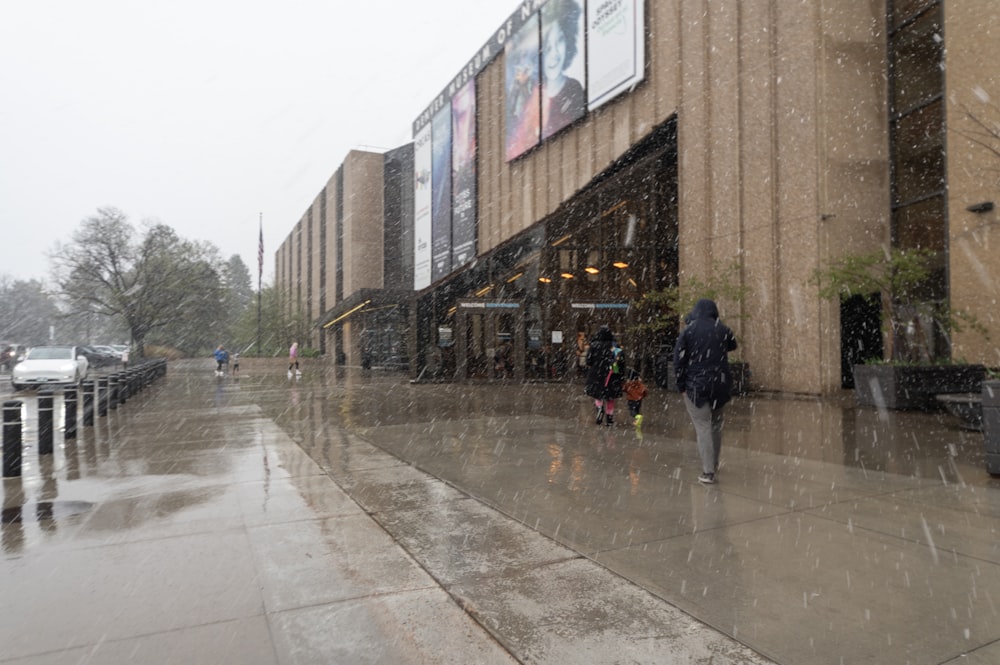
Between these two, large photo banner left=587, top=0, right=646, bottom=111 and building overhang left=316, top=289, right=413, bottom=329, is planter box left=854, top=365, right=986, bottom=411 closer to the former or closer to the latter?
large photo banner left=587, top=0, right=646, bottom=111

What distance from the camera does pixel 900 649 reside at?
279 centimetres

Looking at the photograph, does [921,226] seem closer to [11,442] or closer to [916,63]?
[916,63]

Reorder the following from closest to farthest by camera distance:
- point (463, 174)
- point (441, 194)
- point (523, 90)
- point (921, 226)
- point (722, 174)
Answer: point (921, 226), point (722, 174), point (523, 90), point (463, 174), point (441, 194)

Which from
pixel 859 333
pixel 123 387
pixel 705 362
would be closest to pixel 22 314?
pixel 123 387

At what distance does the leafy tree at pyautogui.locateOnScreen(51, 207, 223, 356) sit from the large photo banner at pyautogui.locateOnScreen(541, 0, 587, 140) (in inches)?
1172

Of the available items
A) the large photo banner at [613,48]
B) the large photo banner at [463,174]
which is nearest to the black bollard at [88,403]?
the large photo banner at [613,48]

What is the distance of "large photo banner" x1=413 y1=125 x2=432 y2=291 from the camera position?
37250mm

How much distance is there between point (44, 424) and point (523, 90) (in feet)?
76.9

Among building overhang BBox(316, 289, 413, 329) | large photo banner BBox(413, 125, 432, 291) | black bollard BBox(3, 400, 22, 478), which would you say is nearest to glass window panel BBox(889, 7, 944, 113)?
black bollard BBox(3, 400, 22, 478)

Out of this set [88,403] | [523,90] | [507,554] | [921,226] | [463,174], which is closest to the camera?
[507,554]

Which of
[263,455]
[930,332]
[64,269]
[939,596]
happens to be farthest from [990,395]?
[64,269]

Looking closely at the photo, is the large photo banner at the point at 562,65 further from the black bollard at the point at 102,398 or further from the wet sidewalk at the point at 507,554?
the wet sidewalk at the point at 507,554

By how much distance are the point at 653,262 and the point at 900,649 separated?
2042 cm

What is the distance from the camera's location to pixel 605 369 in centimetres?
1000
